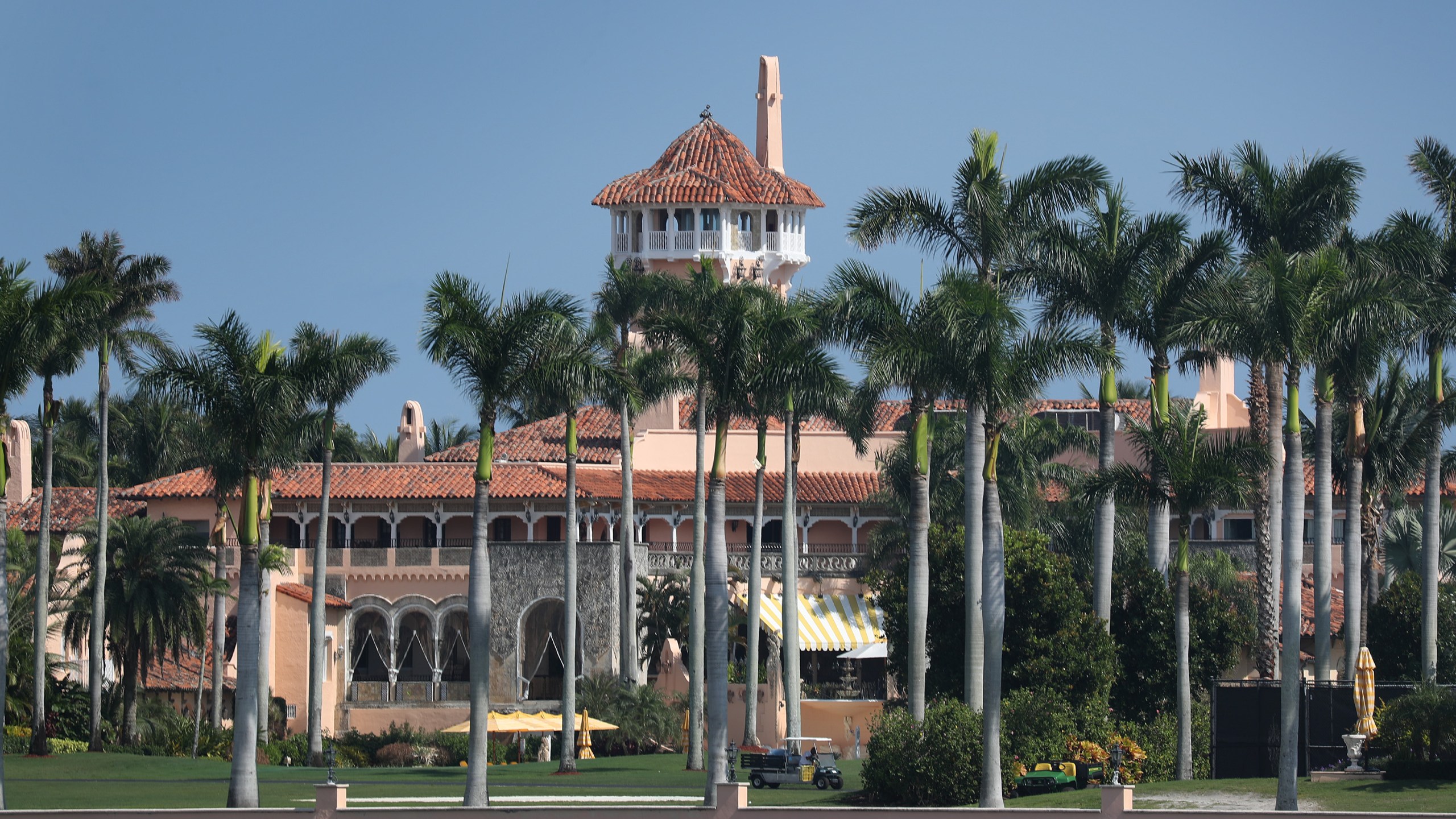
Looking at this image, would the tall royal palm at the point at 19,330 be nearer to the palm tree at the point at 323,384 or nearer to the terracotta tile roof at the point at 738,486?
the palm tree at the point at 323,384

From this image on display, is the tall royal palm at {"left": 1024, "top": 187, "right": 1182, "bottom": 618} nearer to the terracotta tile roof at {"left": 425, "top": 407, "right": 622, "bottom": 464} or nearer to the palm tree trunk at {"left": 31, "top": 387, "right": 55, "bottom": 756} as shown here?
the palm tree trunk at {"left": 31, "top": 387, "right": 55, "bottom": 756}

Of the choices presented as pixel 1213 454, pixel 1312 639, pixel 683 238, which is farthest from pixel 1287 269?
pixel 683 238

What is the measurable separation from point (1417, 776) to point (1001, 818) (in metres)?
9.58

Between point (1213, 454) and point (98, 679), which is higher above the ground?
point (1213, 454)

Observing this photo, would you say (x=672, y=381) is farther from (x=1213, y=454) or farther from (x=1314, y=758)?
(x=1314, y=758)

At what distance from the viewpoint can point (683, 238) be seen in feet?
252

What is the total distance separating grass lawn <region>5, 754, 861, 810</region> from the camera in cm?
3638

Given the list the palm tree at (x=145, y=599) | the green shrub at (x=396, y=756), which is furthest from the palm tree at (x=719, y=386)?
the palm tree at (x=145, y=599)

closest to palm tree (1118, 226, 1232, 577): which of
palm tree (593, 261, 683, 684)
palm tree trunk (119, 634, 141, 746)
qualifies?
palm tree (593, 261, 683, 684)

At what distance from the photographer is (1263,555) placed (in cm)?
4319

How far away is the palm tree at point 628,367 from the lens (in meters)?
53.8

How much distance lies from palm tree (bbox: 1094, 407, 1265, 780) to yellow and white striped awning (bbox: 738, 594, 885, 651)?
2151 centimetres

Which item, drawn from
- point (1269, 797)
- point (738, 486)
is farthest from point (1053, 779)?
point (738, 486)

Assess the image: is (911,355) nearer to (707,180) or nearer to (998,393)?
(998,393)
